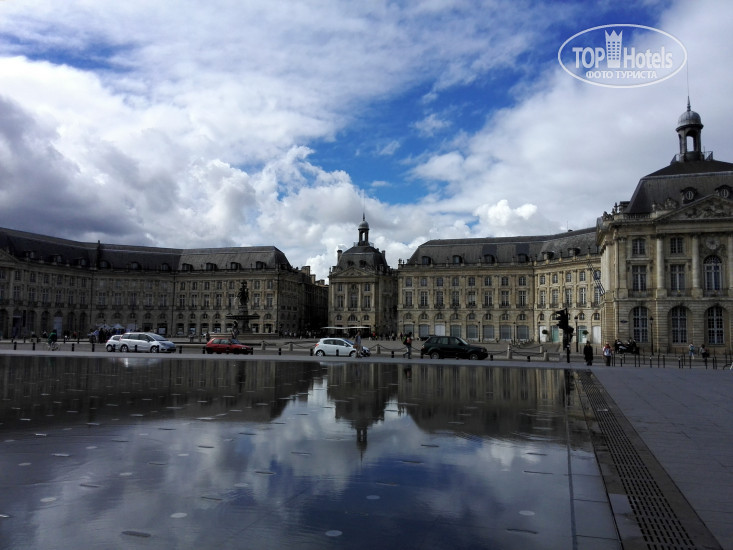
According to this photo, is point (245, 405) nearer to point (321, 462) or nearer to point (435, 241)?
point (321, 462)

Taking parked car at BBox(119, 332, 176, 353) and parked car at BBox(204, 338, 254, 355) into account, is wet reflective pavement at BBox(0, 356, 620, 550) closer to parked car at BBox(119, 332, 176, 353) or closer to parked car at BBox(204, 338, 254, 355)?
parked car at BBox(204, 338, 254, 355)

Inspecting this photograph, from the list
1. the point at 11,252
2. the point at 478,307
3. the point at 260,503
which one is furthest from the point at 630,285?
the point at 11,252

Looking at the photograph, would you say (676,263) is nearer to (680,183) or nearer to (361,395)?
(680,183)

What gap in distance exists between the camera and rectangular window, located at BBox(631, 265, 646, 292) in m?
53.9

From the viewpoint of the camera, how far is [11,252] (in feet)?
287

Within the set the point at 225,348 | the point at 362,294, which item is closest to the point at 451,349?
the point at 225,348

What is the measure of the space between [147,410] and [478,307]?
82.3 metres

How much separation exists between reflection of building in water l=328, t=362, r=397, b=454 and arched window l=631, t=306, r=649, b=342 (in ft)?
119

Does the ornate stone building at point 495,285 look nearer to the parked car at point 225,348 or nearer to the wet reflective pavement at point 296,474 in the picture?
the parked car at point 225,348

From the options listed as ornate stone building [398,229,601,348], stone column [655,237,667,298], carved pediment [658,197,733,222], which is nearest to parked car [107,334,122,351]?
stone column [655,237,667,298]

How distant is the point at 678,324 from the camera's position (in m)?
52.3

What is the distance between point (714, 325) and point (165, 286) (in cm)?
8619

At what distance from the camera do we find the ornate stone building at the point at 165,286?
9681 centimetres

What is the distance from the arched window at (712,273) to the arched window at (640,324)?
18.8 feet
